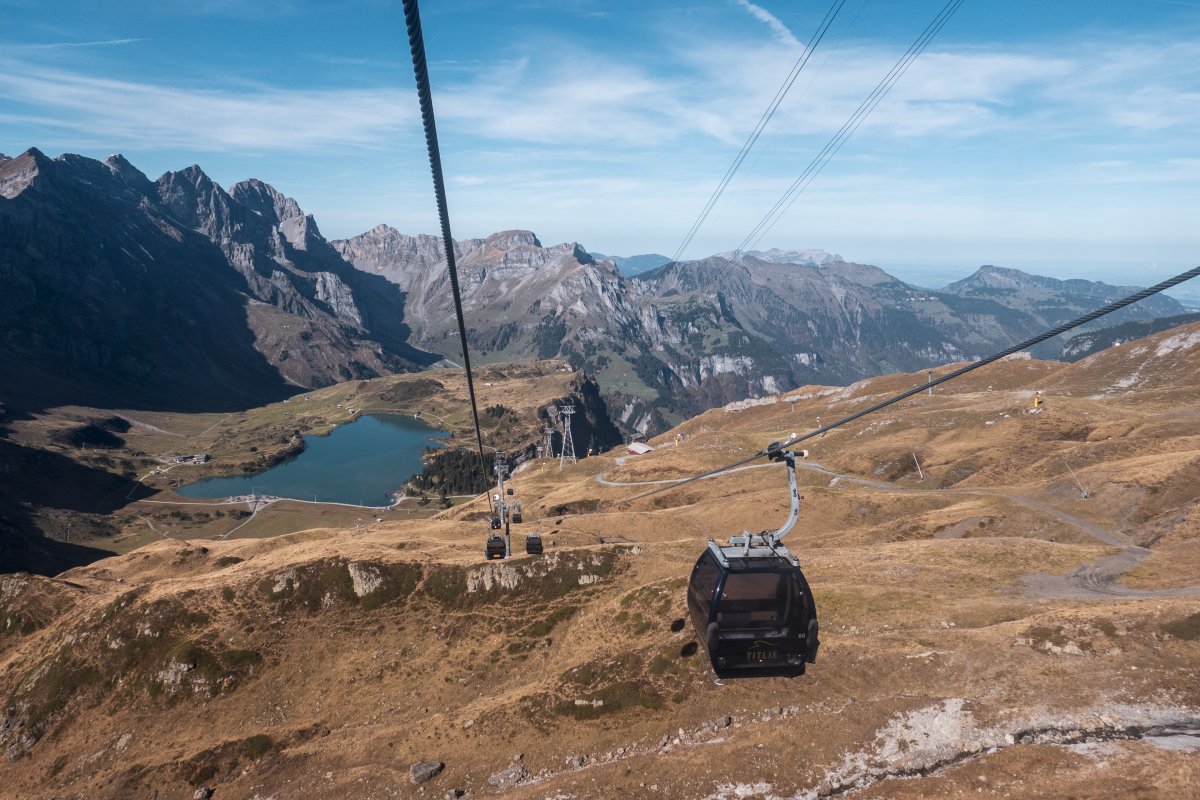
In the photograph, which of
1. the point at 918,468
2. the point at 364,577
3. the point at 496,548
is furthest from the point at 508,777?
the point at 918,468

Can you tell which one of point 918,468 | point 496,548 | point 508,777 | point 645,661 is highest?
point 496,548

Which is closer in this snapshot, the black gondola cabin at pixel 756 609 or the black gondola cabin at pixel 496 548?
the black gondola cabin at pixel 756 609

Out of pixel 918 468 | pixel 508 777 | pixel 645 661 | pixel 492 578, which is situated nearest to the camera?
pixel 508 777

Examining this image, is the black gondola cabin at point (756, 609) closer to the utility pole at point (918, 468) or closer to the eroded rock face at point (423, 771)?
the eroded rock face at point (423, 771)

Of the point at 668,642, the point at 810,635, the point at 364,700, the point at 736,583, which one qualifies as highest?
the point at 736,583

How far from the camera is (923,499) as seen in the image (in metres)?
90.9

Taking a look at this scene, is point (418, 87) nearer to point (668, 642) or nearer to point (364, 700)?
point (668, 642)

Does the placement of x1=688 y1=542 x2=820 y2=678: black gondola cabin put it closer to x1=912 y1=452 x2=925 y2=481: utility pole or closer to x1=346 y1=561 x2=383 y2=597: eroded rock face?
x1=346 y1=561 x2=383 y2=597: eroded rock face

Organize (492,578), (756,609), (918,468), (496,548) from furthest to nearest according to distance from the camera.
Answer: (918,468)
(492,578)
(496,548)
(756,609)

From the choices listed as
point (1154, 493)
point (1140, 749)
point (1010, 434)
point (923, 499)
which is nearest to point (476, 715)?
point (1140, 749)

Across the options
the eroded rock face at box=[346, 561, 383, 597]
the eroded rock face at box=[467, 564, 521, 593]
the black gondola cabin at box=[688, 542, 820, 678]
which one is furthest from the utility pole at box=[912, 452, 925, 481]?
the black gondola cabin at box=[688, 542, 820, 678]

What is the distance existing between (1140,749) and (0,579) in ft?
387

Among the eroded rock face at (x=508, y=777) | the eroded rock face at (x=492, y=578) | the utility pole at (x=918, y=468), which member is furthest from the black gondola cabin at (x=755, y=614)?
the utility pole at (x=918, y=468)

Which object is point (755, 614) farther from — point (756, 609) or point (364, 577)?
point (364, 577)
